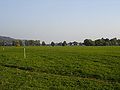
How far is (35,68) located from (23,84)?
30.5 ft

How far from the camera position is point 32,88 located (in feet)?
59.5

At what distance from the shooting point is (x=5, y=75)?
23.6 meters

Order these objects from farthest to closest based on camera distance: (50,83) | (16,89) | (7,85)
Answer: (50,83) < (7,85) < (16,89)

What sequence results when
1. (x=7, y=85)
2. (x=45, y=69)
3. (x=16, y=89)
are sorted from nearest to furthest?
(x=16, y=89)
(x=7, y=85)
(x=45, y=69)

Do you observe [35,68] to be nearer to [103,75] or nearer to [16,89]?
[103,75]

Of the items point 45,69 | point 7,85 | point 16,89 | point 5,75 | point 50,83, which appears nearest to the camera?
point 16,89

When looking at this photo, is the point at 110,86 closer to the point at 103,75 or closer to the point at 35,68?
the point at 103,75

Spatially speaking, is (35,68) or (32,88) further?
(35,68)

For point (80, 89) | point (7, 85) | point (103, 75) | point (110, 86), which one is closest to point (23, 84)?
point (7, 85)

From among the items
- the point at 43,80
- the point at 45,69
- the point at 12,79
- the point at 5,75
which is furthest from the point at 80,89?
the point at 45,69

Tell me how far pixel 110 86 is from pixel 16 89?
706 centimetres

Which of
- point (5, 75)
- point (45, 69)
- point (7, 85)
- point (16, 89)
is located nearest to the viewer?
point (16, 89)

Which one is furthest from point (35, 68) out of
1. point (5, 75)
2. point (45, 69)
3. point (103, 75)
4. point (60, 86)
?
point (60, 86)

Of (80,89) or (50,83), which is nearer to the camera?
(80,89)
